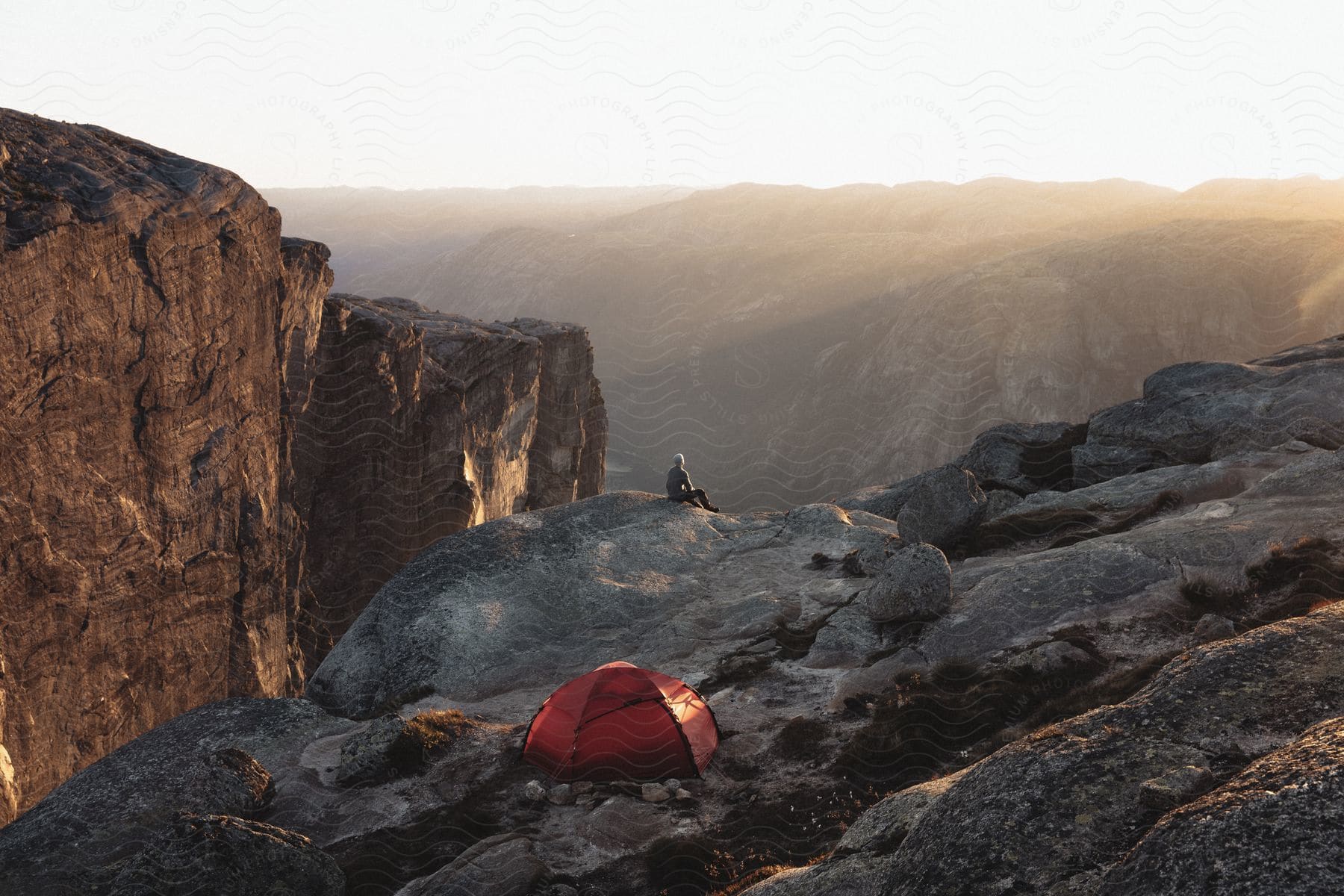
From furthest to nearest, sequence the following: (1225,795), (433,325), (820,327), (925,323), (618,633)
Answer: (820,327) < (925,323) < (433,325) < (618,633) < (1225,795)

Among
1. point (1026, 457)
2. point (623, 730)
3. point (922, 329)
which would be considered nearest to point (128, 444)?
point (623, 730)

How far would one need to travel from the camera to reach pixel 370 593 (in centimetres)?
4053

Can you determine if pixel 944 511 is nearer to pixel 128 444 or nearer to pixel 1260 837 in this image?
pixel 1260 837

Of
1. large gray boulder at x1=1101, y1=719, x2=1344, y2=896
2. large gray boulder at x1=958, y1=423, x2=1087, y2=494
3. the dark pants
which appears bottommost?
the dark pants

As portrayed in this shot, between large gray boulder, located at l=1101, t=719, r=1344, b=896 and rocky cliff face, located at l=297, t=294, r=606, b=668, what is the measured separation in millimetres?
33001

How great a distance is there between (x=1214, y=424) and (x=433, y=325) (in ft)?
118

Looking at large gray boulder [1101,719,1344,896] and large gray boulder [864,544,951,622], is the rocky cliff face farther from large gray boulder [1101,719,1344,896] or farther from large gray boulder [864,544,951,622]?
large gray boulder [1101,719,1344,896]

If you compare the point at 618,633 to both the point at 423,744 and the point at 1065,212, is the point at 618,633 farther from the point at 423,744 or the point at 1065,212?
the point at 1065,212

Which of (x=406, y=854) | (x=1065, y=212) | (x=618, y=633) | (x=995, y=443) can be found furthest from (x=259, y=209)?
(x=1065, y=212)

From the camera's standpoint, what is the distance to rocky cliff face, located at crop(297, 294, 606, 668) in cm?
3828

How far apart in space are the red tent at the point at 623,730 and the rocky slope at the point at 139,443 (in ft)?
41.0

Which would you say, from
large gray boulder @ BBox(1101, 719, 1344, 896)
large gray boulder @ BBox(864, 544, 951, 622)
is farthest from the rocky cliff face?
large gray boulder @ BBox(1101, 719, 1344, 896)

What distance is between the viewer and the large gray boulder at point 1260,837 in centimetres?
578

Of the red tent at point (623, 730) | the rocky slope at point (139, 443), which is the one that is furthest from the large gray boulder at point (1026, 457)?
the rocky slope at point (139, 443)
